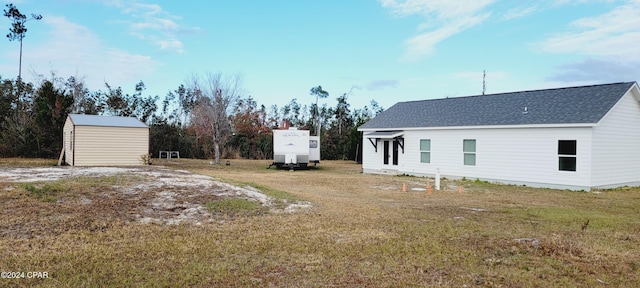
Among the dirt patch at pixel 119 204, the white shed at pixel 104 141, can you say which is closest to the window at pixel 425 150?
the dirt patch at pixel 119 204

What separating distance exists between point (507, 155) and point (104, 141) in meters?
18.7

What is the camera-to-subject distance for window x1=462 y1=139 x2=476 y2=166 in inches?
706

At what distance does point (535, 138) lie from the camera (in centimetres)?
1580

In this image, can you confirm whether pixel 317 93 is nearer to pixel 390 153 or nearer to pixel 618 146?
pixel 390 153

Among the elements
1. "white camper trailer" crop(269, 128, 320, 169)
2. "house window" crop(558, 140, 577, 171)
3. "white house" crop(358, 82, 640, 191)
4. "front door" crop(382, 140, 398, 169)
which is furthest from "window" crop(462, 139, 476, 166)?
"white camper trailer" crop(269, 128, 320, 169)

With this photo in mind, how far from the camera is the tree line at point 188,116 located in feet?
81.1

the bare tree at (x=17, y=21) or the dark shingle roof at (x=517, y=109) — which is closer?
the dark shingle roof at (x=517, y=109)

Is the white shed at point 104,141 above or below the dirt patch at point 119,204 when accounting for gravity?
above

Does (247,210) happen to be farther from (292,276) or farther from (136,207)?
(292,276)

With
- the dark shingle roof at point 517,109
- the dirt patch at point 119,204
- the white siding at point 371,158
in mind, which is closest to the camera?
the dirt patch at point 119,204

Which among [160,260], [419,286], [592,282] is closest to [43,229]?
[160,260]

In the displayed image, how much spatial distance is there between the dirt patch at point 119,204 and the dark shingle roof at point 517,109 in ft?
35.9

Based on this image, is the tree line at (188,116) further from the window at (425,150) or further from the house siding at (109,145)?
the window at (425,150)

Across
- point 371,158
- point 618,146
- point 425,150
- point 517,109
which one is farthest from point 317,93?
point 618,146
